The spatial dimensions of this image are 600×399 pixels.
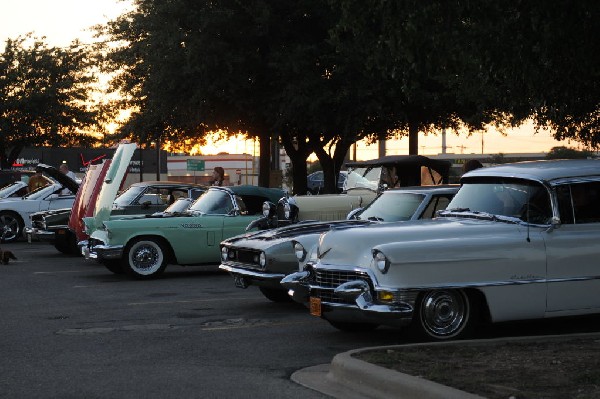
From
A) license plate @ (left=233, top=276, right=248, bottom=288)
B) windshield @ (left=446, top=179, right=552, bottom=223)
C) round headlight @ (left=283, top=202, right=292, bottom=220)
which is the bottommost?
license plate @ (left=233, top=276, right=248, bottom=288)

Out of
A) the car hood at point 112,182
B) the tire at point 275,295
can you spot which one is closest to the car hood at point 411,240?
the tire at point 275,295

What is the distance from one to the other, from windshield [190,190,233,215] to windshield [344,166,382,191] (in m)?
4.50

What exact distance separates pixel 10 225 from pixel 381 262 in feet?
65.4

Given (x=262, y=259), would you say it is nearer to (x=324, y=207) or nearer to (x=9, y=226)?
(x=324, y=207)

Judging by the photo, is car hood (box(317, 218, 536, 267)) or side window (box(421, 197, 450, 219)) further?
side window (box(421, 197, 450, 219))

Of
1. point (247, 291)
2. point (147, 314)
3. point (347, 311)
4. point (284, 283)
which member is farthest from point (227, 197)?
point (347, 311)

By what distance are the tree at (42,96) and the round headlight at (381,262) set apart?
130 ft

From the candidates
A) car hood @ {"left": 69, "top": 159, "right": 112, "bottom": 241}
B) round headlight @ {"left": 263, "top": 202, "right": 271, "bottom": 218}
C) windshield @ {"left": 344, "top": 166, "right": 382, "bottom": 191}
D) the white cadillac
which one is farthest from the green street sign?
the white cadillac

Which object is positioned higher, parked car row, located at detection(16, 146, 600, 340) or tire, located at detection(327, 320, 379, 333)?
parked car row, located at detection(16, 146, 600, 340)

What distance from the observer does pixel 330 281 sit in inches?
401

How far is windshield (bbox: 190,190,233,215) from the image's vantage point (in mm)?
17547

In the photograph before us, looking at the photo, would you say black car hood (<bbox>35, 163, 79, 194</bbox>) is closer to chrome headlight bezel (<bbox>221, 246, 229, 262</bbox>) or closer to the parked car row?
chrome headlight bezel (<bbox>221, 246, 229, 262</bbox>)

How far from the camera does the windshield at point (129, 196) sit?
21.5 m

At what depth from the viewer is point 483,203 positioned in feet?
35.3
